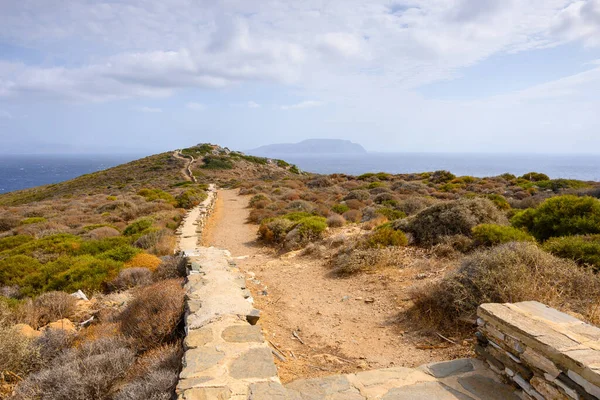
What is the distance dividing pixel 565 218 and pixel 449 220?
8.50 feet

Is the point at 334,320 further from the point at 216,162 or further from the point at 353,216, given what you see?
the point at 216,162

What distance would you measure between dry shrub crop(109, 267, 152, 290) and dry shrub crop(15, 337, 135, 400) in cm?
374

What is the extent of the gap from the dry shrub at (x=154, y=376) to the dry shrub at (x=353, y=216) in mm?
10849

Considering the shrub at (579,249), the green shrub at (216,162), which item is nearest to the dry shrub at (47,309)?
the shrub at (579,249)

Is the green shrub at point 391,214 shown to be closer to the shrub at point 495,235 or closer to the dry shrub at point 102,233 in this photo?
the shrub at point 495,235

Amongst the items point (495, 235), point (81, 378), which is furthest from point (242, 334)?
point (495, 235)

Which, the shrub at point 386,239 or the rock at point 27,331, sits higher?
the shrub at point 386,239

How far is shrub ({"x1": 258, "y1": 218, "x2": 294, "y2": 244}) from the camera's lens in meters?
12.3

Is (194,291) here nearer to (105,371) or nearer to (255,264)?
(105,371)

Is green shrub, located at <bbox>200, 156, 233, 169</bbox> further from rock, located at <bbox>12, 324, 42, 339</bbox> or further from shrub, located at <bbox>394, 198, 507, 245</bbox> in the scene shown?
rock, located at <bbox>12, 324, 42, 339</bbox>

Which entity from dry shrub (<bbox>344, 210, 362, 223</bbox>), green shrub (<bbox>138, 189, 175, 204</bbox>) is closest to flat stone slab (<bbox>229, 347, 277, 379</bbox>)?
dry shrub (<bbox>344, 210, 362, 223</bbox>)

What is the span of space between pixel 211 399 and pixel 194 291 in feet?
9.29

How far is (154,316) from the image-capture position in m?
5.18

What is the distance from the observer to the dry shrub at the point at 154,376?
343cm
